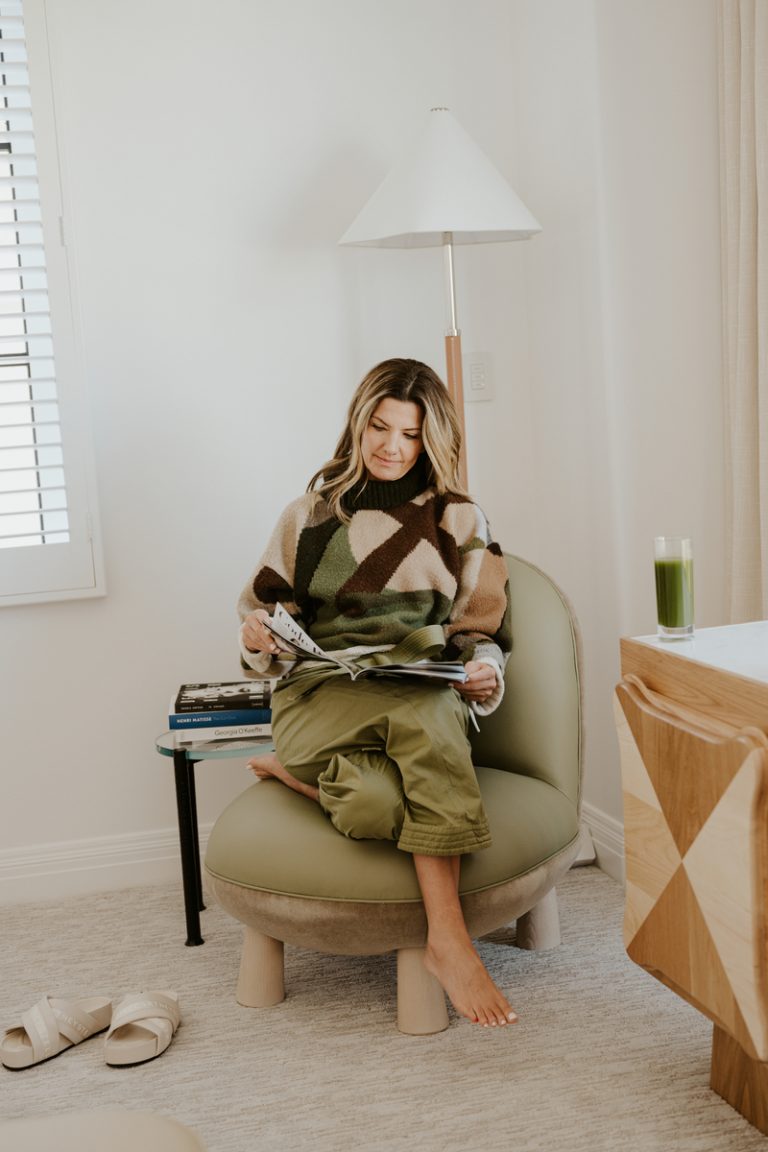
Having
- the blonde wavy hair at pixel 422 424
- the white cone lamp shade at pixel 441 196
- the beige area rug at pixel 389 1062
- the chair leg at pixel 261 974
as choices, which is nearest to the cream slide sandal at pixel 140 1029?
the beige area rug at pixel 389 1062

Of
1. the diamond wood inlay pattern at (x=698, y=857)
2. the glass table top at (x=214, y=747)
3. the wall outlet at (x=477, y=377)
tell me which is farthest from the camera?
the wall outlet at (x=477, y=377)

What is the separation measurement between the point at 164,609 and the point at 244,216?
972mm

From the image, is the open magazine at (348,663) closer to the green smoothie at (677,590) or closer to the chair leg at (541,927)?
the green smoothie at (677,590)

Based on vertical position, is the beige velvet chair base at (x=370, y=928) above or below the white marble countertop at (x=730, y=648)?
below

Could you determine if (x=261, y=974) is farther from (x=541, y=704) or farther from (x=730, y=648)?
(x=730, y=648)

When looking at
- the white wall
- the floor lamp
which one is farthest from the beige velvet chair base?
the floor lamp

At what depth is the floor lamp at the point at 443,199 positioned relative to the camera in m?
2.26

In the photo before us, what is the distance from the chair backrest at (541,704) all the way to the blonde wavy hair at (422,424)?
0.30m

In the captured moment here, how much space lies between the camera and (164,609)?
262 centimetres

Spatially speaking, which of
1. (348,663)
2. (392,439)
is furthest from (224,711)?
(392,439)

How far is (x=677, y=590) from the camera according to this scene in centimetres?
150

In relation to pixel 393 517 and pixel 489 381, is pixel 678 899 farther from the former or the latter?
pixel 489 381

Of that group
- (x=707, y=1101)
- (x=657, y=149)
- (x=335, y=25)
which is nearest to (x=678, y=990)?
(x=707, y=1101)

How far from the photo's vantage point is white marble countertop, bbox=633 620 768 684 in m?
1.32
